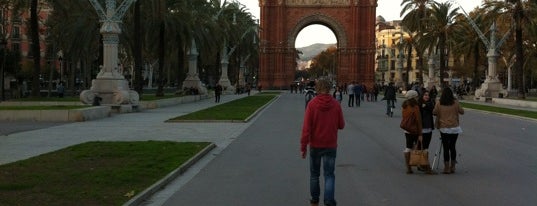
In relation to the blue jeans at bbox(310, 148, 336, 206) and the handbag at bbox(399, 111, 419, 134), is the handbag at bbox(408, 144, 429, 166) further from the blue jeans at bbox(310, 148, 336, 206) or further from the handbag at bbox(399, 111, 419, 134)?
the blue jeans at bbox(310, 148, 336, 206)

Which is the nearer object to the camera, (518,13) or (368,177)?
(368,177)

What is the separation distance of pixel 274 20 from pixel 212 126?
252 feet

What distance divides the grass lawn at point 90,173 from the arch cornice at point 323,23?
84.9m

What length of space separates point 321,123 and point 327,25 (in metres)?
93.1

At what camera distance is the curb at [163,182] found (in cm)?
849

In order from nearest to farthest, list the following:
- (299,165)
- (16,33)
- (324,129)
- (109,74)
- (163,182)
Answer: (324,129)
(163,182)
(299,165)
(109,74)
(16,33)

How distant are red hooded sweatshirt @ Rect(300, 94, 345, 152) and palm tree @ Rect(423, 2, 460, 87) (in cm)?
5696

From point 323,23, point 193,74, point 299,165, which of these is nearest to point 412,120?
point 299,165

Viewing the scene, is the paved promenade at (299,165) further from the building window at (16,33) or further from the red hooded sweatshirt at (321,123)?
the building window at (16,33)

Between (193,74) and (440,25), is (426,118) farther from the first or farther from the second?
(440,25)

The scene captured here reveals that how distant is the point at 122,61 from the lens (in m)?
81.7

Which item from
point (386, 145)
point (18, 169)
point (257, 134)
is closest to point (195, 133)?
point (257, 134)

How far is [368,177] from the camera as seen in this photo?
11.1 meters

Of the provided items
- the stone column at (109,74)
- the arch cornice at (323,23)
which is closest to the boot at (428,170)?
the stone column at (109,74)
